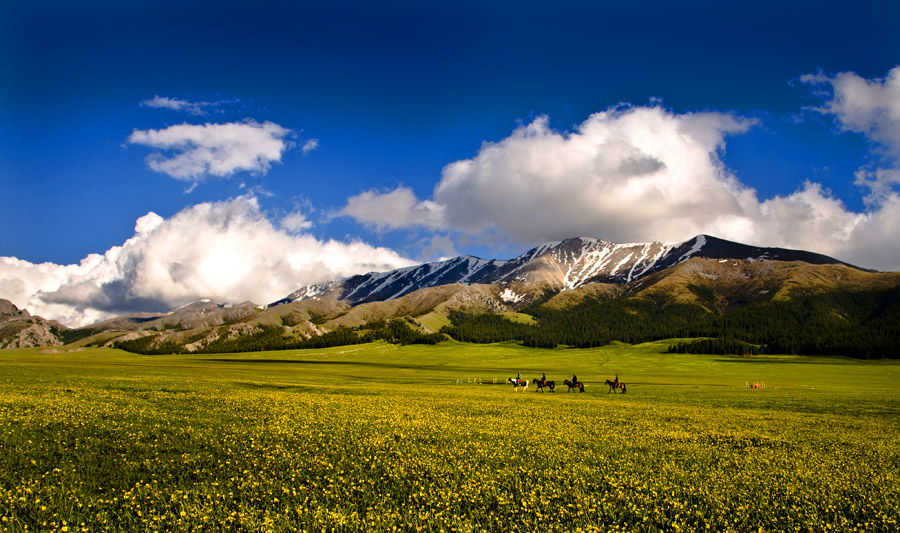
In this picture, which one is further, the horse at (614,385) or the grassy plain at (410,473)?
the horse at (614,385)

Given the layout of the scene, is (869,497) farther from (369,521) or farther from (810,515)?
(369,521)

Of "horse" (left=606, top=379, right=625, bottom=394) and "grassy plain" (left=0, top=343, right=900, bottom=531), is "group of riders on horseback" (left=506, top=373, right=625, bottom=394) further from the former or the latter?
"grassy plain" (left=0, top=343, right=900, bottom=531)

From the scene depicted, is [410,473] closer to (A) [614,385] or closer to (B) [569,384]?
(B) [569,384]

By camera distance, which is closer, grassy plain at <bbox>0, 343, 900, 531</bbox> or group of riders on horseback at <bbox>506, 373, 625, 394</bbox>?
grassy plain at <bbox>0, 343, 900, 531</bbox>

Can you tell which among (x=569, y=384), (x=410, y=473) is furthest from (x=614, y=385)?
(x=410, y=473)

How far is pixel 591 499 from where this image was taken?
12.6 m

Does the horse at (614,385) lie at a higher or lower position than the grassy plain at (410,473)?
lower

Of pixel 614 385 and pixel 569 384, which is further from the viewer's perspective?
pixel 569 384

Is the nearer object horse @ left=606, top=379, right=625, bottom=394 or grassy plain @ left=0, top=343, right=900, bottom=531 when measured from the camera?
grassy plain @ left=0, top=343, right=900, bottom=531

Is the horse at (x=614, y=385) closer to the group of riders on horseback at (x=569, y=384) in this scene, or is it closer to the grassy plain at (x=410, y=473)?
the group of riders on horseback at (x=569, y=384)

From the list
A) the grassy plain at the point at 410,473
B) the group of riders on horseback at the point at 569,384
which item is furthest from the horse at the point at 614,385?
the grassy plain at the point at 410,473

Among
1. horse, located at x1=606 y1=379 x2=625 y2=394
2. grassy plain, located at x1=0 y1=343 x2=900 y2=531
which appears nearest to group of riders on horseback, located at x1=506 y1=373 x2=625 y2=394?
horse, located at x1=606 y1=379 x2=625 y2=394

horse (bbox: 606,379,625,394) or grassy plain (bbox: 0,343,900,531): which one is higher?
grassy plain (bbox: 0,343,900,531)

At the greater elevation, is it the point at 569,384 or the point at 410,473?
the point at 410,473
